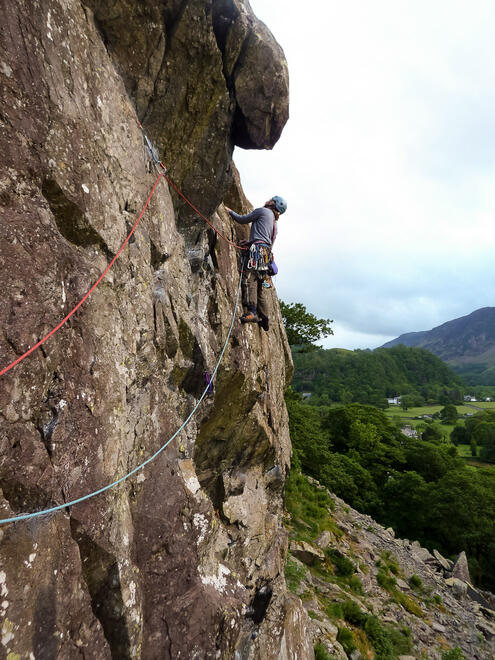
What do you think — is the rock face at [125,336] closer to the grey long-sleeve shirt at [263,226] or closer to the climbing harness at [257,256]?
the climbing harness at [257,256]

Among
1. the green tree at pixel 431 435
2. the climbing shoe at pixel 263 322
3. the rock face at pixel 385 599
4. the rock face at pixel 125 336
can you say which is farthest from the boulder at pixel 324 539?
the green tree at pixel 431 435

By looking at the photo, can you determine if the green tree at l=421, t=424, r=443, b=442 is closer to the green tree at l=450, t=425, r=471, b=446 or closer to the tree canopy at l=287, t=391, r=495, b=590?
the green tree at l=450, t=425, r=471, b=446

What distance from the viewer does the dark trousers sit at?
851 cm

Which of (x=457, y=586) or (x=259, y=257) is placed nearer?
(x=259, y=257)

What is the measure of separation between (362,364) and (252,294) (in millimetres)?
181244

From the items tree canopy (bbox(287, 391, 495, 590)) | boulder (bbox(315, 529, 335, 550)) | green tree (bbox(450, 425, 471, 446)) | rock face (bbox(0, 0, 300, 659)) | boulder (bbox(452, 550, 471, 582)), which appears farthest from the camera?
green tree (bbox(450, 425, 471, 446))

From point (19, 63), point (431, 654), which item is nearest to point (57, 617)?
point (19, 63)

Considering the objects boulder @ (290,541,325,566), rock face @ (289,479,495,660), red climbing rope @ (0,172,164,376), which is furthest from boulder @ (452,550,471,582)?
red climbing rope @ (0,172,164,376)

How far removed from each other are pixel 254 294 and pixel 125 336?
455 centimetres

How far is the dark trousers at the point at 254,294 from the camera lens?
8508 mm

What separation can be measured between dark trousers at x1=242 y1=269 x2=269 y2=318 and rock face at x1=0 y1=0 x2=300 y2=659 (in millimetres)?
836

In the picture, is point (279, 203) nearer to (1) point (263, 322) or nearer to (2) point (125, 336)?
(1) point (263, 322)

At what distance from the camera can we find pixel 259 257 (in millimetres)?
8391

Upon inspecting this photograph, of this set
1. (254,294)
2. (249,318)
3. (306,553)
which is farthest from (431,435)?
(249,318)
